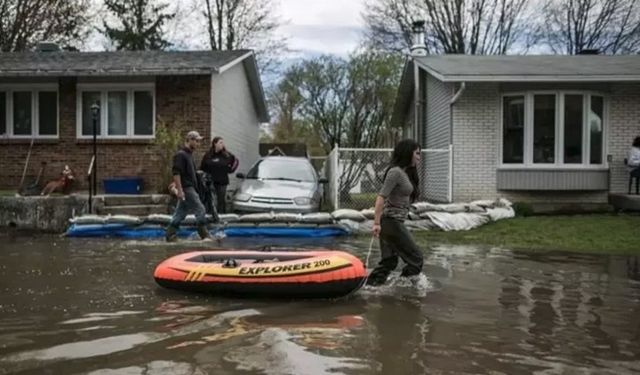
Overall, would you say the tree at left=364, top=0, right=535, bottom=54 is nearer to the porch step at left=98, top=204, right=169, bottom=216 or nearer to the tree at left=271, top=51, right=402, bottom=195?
the tree at left=271, top=51, right=402, bottom=195

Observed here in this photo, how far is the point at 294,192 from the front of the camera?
1427 centimetres

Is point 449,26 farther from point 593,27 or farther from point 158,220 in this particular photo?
point 158,220

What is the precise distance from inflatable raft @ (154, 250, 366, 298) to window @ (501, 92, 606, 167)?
9.56 metres

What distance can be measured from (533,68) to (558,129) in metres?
1.60

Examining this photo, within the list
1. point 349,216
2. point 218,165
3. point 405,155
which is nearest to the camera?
point 405,155

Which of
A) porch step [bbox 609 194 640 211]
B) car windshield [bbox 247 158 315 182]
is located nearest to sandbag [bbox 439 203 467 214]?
car windshield [bbox 247 158 315 182]

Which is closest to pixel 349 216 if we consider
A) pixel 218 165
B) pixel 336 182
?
pixel 336 182

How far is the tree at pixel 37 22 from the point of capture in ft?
102

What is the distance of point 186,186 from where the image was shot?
1124cm

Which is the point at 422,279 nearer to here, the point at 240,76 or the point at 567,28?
the point at 240,76

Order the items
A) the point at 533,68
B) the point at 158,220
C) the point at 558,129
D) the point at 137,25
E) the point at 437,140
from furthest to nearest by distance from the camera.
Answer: the point at 137,25, the point at 437,140, the point at 533,68, the point at 558,129, the point at 158,220

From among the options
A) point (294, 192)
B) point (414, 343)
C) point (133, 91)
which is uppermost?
point (133, 91)

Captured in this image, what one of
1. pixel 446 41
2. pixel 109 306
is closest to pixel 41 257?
pixel 109 306

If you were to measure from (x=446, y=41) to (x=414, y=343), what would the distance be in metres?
36.9
